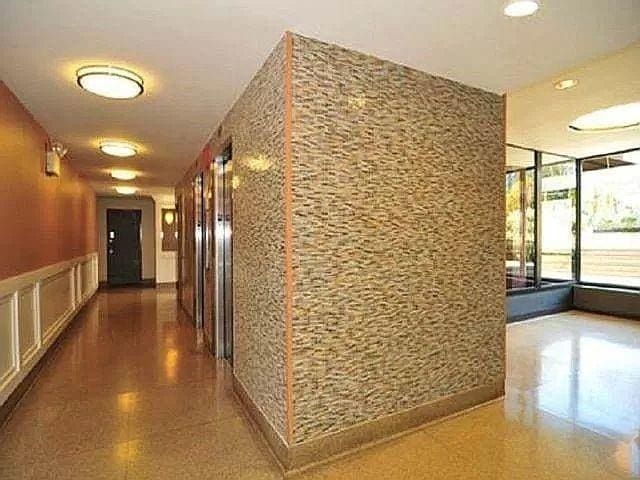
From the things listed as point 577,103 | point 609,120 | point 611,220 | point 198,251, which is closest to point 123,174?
point 198,251

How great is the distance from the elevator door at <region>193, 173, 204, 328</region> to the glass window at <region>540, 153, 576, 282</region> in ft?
17.7

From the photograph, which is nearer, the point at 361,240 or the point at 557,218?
the point at 361,240

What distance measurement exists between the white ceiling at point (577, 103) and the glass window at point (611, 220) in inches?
19.1

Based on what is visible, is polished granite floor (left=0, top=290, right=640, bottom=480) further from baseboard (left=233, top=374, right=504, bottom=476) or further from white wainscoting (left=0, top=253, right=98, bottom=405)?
white wainscoting (left=0, top=253, right=98, bottom=405)

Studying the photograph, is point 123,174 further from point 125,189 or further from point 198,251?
point 198,251

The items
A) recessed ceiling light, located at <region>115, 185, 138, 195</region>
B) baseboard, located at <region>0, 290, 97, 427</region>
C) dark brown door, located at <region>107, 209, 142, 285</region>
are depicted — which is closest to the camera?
baseboard, located at <region>0, 290, 97, 427</region>

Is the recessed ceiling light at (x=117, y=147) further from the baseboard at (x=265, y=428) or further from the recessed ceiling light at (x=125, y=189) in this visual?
the recessed ceiling light at (x=125, y=189)

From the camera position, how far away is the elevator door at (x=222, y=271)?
4.20 metres

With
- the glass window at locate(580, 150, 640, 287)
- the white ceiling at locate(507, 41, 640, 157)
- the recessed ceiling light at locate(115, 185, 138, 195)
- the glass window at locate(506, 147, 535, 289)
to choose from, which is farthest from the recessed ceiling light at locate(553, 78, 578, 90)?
the recessed ceiling light at locate(115, 185, 138, 195)

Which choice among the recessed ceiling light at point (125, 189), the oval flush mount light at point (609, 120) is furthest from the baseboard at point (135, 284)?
the oval flush mount light at point (609, 120)

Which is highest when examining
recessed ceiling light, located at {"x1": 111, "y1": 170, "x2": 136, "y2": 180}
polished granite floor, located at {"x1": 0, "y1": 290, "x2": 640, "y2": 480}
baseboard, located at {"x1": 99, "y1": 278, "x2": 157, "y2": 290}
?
recessed ceiling light, located at {"x1": 111, "y1": 170, "x2": 136, "y2": 180}

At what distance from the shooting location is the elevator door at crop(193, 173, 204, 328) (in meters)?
5.30

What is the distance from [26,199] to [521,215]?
21.5 feet

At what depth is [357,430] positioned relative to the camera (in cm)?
240
